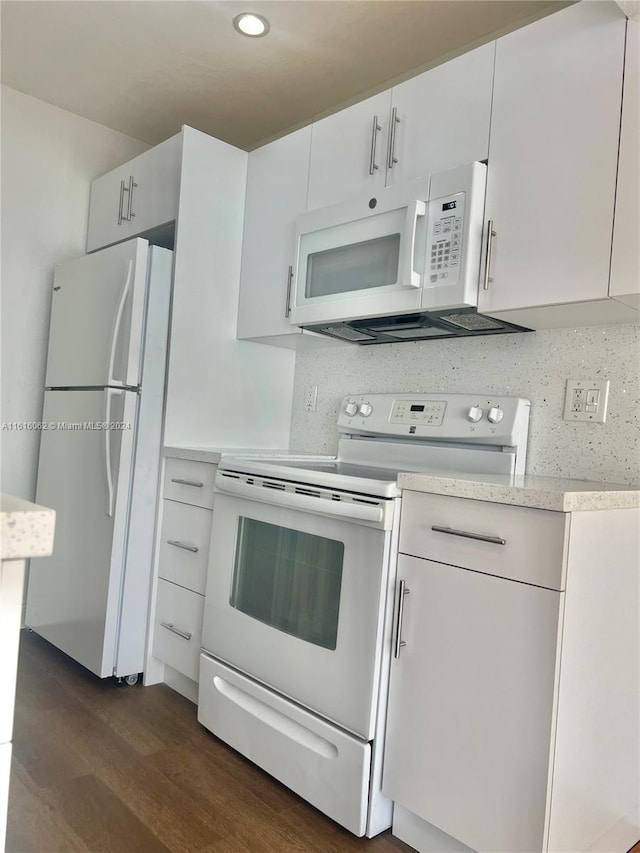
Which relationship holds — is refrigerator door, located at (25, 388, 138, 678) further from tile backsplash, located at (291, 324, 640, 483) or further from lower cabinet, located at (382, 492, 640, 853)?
lower cabinet, located at (382, 492, 640, 853)

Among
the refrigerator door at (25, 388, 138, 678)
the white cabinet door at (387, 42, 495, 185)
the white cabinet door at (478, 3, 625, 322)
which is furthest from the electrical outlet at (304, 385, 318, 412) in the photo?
the white cabinet door at (478, 3, 625, 322)

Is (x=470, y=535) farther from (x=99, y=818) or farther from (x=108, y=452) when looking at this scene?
(x=108, y=452)

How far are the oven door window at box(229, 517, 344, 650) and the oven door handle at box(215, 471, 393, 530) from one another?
0.27ft

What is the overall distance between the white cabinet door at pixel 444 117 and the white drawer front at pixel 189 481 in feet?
3.80

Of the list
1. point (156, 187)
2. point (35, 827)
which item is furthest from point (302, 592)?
point (156, 187)

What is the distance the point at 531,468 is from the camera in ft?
6.34

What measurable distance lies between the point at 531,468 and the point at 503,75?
1.11 meters

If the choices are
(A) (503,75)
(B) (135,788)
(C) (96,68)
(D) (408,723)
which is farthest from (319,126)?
(B) (135,788)

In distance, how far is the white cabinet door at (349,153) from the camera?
81.8 inches

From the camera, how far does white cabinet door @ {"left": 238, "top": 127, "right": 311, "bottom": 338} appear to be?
2.40 m

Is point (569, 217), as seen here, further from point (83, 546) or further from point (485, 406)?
point (83, 546)

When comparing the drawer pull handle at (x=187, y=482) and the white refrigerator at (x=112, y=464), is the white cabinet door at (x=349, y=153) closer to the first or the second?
the white refrigerator at (x=112, y=464)

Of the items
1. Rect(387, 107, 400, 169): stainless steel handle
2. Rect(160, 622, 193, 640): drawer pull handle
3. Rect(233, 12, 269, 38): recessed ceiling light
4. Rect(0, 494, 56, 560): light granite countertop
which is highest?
Rect(233, 12, 269, 38): recessed ceiling light

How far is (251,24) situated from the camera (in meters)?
2.28
